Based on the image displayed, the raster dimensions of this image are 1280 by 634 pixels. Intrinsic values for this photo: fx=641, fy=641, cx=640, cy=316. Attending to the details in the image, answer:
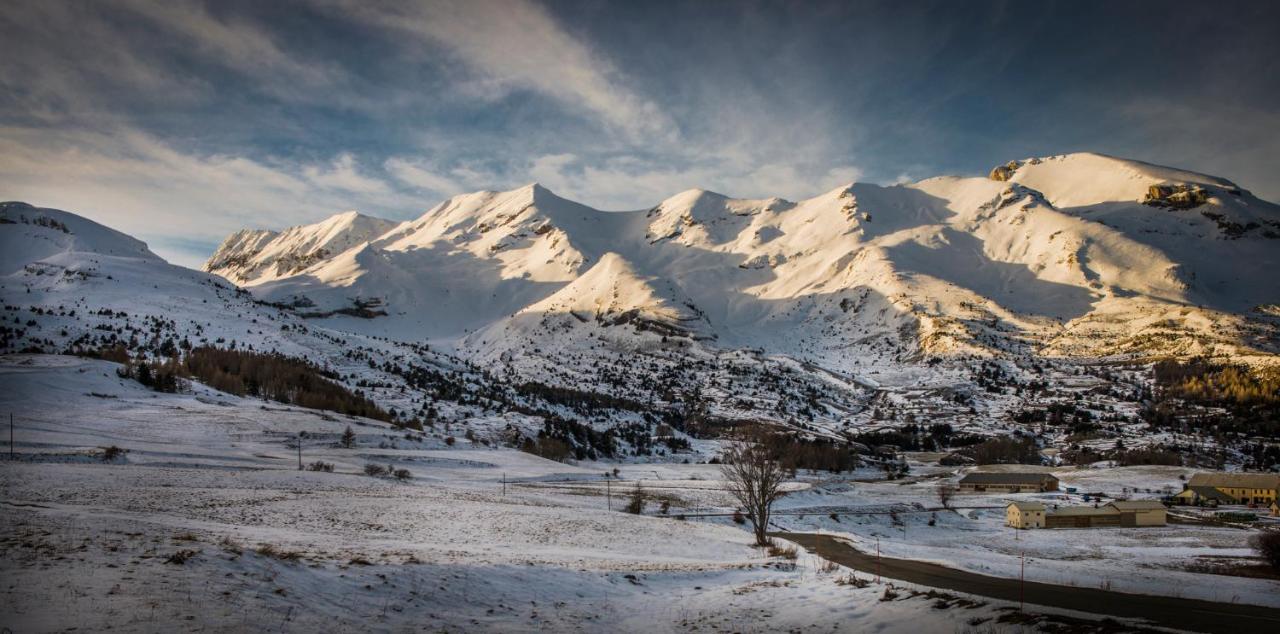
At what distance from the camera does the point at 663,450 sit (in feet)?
440

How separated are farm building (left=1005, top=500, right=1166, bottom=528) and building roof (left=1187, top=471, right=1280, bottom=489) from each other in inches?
1253

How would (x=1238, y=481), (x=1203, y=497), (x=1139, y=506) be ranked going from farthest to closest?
(x=1238, y=481), (x=1203, y=497), (x=1139, y=506)

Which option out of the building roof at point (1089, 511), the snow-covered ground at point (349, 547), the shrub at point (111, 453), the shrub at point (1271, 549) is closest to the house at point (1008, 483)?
the building roof at point (1089, 511)

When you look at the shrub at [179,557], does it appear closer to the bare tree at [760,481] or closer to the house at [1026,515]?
the bare tree at [760,481]

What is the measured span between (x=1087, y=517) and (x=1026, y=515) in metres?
6.98

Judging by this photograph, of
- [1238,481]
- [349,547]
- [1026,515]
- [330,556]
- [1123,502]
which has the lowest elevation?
[1026,515]

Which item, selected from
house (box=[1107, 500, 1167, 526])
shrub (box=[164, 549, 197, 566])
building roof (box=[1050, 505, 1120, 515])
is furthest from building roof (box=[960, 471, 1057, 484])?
shrub (box=[164, 549, 197, 566])

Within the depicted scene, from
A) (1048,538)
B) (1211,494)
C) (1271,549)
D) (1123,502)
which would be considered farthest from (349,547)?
(1211,494)

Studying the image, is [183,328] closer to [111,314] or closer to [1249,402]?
[111,314]

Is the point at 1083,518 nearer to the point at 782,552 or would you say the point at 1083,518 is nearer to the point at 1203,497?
the point at 1203,497

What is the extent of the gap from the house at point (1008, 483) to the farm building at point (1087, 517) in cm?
2854

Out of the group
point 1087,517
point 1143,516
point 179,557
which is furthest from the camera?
point 1087,517

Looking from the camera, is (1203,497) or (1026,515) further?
(1203,497)

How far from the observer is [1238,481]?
303 ft
